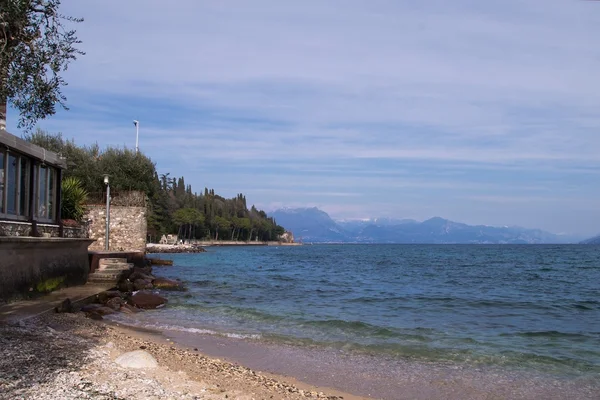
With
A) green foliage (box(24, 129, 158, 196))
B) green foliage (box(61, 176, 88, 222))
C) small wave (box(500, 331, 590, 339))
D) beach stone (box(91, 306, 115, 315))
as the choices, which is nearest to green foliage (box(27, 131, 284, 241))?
green foliage (box(24, 129, 158, 196))

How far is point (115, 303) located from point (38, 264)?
2844 mm

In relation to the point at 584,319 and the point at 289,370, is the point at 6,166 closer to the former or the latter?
the point at 289,370

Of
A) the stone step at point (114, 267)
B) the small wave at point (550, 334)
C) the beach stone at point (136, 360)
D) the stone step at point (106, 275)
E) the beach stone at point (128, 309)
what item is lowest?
the small wave at point (550, 334)

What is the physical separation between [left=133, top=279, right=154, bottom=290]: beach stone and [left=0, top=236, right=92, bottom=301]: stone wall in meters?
3.11

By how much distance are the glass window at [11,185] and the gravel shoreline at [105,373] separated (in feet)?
16.9

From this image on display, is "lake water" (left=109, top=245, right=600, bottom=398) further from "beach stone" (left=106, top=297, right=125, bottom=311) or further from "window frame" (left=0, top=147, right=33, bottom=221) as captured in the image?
"window frame" (left=0, top=147, right=33, bottom=221)

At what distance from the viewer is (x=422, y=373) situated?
10781mm

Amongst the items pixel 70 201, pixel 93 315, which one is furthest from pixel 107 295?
pixel 70 201

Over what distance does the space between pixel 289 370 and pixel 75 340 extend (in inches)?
159

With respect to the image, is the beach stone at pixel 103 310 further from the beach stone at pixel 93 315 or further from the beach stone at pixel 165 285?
the beach stone at pixel 165 285

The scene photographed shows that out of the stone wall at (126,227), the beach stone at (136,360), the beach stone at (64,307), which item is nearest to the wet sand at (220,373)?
the beach stone at (136,360)

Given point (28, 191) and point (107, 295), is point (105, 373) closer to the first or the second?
point (28, 191)

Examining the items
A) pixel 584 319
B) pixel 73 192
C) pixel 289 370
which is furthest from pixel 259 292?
pixel 289 370

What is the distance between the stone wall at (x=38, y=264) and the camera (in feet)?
44.3
